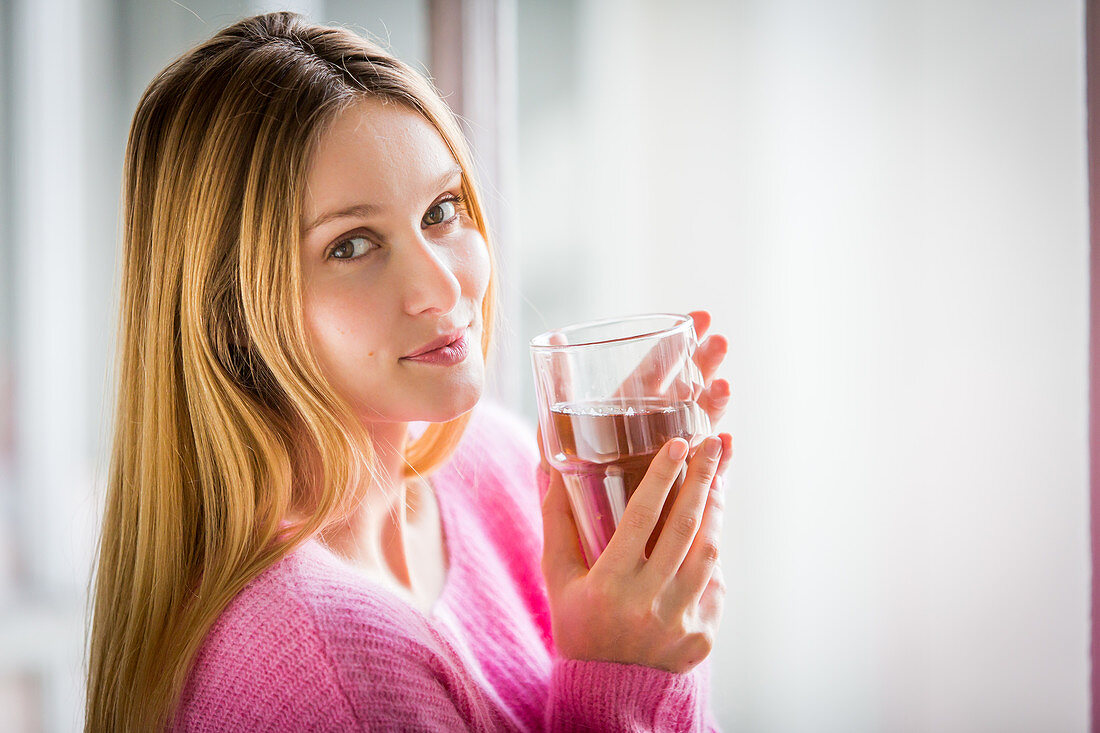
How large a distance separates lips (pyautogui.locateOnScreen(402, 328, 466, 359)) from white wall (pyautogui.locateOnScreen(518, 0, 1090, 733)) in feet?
2.14

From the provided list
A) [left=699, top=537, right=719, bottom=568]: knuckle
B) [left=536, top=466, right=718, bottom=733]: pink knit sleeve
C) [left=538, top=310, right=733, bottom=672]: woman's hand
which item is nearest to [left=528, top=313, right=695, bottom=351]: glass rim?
[left=538, top=310, right=733, bottom=672]: woman's hand

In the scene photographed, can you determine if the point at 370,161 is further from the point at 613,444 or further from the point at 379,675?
the point at 379,675

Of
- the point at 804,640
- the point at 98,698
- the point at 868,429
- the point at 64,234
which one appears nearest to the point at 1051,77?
the point at 868,429

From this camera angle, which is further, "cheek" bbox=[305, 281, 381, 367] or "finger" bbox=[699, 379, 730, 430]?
"finger" bbox=[699, 379, 730, 430]

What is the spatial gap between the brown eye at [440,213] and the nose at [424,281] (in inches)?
2.4

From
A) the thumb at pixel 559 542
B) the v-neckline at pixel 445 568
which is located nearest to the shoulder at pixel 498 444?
the v-neckline at pixel 445 568

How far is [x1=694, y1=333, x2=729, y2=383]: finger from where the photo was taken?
900 millimetres

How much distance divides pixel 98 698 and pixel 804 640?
998mm

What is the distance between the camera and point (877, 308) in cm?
116

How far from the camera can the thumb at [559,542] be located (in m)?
0.84

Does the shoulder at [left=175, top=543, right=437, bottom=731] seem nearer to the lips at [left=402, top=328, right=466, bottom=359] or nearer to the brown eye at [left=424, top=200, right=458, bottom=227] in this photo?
the lips at [left=402, top=328, right=466, bottom=359]

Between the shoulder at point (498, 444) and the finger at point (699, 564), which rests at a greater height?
the shoulder at point (498, 444)

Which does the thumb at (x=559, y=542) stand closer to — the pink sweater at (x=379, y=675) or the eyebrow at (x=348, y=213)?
the pink sweater at (x=379, y=675)

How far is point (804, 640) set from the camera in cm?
130
